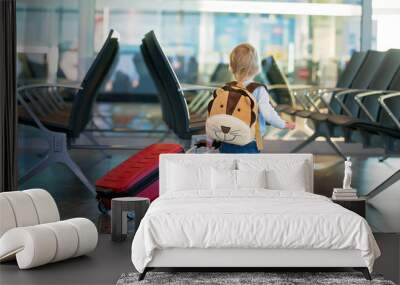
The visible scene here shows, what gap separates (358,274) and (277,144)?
668 centimetres

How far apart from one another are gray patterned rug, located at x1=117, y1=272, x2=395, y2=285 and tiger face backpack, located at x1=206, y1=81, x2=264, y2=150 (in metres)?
1.29

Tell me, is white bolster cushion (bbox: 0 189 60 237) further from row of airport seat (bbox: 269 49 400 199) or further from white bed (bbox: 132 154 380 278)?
row of airport seat (bbox: 269 49 400 199)

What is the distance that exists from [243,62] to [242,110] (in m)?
0.30

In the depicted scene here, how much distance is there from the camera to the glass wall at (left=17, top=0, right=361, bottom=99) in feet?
37.5

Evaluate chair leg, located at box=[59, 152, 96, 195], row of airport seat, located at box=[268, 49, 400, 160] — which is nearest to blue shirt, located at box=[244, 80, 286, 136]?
row of airport seat, located at box=[268, 49, 400, 160]

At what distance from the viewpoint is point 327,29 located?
11648mm

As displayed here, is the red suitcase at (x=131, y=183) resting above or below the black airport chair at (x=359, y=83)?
below

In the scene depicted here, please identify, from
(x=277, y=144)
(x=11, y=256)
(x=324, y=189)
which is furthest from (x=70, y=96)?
(x=11, y=256)

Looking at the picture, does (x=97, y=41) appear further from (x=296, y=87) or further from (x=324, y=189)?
(x=324, y=189)

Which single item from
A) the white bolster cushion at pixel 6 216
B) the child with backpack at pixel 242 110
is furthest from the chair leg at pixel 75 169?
the white bolster cushion at pixel 6 216

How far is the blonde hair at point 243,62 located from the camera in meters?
Result: 5.92

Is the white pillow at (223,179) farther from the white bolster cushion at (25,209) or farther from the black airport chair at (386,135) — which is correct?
the black airport chair at (386,135)

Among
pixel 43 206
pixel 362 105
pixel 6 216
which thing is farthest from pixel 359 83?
pixel 6 216

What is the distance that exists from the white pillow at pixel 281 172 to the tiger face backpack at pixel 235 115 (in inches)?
7.5
